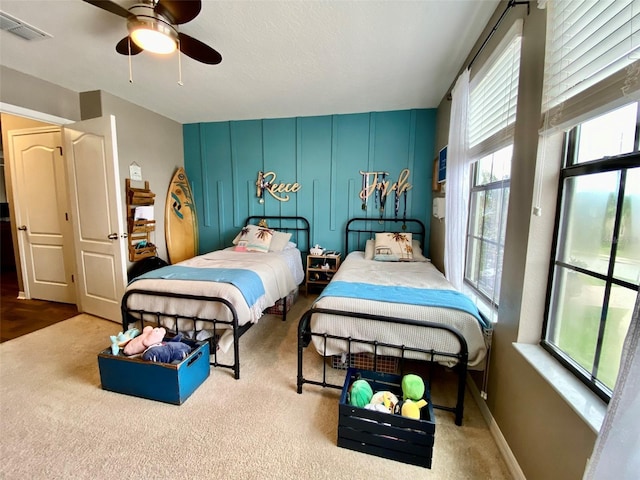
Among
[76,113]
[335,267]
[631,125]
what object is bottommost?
[335,267]

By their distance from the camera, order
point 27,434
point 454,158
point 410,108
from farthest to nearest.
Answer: point 410,108
point 454,158
point 27,434

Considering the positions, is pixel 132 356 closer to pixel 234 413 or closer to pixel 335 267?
pixel 234 413

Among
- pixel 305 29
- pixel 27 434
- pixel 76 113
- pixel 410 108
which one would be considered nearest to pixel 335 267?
pixel 410 108

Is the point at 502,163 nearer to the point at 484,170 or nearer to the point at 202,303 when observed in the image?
the point at 484,170

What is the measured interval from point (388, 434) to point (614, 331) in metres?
1.07

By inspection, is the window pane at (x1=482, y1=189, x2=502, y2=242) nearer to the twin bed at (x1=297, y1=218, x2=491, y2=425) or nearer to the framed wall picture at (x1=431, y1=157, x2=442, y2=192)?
the twin bed at (x1=297, y1=218, x2=491, y2=425)

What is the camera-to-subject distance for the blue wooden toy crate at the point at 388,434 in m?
1.36

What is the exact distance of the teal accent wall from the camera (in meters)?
3.61

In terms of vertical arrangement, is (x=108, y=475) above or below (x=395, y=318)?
below

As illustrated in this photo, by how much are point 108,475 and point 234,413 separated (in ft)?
2.06

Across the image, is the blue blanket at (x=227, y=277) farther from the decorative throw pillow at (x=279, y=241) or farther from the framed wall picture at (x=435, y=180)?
the framed wall picture at (x=435, y=180)

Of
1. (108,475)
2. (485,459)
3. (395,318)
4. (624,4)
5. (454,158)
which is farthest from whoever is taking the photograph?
(454,158)

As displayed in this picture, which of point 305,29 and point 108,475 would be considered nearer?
point 108,475

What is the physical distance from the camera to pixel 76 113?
3.09m
